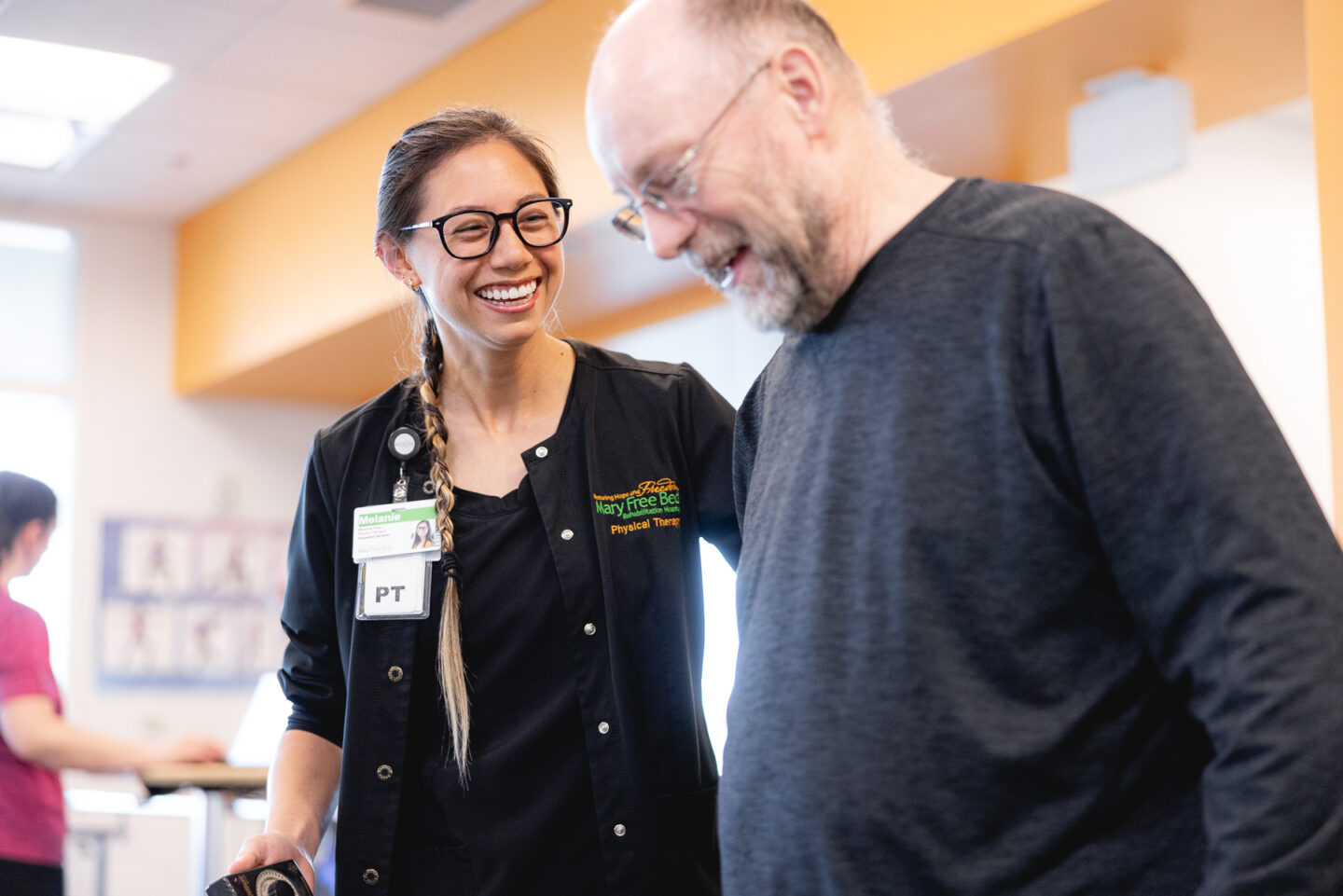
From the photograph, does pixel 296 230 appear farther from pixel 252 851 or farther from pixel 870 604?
pixel 870 604

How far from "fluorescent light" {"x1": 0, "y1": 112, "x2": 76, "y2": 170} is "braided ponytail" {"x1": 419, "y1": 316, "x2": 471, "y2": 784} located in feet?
14.8

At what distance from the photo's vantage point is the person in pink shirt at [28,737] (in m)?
2.94

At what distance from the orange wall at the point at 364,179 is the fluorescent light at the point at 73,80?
0.80m

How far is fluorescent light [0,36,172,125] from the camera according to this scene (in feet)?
16.2

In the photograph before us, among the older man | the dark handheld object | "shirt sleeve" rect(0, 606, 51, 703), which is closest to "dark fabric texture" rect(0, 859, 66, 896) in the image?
"shirt sleeve" rect(0, 606, 51, 703)

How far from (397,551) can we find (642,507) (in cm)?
29

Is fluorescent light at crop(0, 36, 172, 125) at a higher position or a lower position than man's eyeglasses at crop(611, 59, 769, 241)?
higher

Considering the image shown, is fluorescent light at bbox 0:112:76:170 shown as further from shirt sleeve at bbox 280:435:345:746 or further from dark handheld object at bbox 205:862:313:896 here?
dark handheld object at bbox 205:862:313:896

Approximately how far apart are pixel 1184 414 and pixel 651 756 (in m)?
0.86

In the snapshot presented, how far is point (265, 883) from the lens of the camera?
59.6 inches

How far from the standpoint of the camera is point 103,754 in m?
3.26

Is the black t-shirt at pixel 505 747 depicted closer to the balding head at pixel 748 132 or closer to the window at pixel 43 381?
the balding head at pixel 748 132

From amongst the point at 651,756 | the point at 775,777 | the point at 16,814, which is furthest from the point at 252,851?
the point at 16,814

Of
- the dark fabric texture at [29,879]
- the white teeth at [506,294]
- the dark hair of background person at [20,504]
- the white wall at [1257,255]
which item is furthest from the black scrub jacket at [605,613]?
the white wall at [1257,255]
